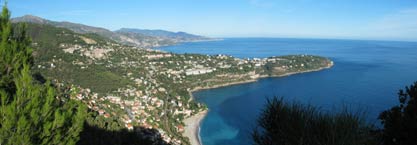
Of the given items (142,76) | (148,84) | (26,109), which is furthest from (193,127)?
(26,109)

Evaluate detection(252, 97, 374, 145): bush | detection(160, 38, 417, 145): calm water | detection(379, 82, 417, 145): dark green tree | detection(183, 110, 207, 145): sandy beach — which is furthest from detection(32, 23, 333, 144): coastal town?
detection(379, 82, 417, 145): dark green tree

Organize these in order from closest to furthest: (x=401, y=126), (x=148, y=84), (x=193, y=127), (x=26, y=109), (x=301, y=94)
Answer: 1. (x=26, y=109)
2. (x=401, y=126)
3. (x=193, y=127)
4. (x=148, y=84)
5. (x=301, y=94)

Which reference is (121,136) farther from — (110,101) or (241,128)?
(241,128)

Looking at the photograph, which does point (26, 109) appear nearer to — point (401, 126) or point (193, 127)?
point (401, 126)

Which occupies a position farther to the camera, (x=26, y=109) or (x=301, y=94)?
(x=301, y=94)

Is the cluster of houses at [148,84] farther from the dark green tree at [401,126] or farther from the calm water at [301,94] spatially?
the dark green tree at [401,126]

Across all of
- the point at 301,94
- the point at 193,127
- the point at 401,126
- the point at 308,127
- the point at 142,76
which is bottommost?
the point at 193,127

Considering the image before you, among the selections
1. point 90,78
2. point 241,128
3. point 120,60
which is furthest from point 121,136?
point 120,60
